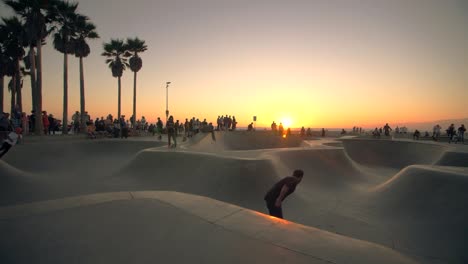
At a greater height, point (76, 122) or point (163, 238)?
point (76, 122)

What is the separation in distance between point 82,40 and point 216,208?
3135cm

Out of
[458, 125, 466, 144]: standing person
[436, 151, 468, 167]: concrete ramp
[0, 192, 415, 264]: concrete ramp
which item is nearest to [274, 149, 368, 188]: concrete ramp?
[436, 151, 468, 167]: concrete ramp

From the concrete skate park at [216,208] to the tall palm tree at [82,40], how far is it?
10346mm

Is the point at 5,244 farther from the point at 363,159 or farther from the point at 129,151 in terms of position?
the point at 363,159

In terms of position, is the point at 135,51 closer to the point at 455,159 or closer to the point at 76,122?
the point at 76,122

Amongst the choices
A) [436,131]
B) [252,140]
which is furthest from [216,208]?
[436,131]

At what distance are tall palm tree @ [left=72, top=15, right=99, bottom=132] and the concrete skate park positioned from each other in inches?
407

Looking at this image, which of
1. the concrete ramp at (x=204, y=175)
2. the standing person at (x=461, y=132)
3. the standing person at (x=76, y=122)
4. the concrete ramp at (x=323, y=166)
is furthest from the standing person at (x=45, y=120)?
the standing person at (x=461, y=132)

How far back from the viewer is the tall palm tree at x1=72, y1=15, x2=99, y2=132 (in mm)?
26078

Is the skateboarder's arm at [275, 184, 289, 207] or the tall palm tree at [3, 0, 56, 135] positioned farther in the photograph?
the tall palm tree at [3, 0, 56, 135]

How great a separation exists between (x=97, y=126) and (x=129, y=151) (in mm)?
6507

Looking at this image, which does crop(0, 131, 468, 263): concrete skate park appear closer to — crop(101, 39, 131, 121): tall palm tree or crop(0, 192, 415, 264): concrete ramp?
crop(0, 192, 415, 264): concrete ramp

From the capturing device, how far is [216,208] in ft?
13.3

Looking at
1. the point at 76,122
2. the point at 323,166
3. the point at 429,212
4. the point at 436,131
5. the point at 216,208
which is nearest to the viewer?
the point at 216,208
